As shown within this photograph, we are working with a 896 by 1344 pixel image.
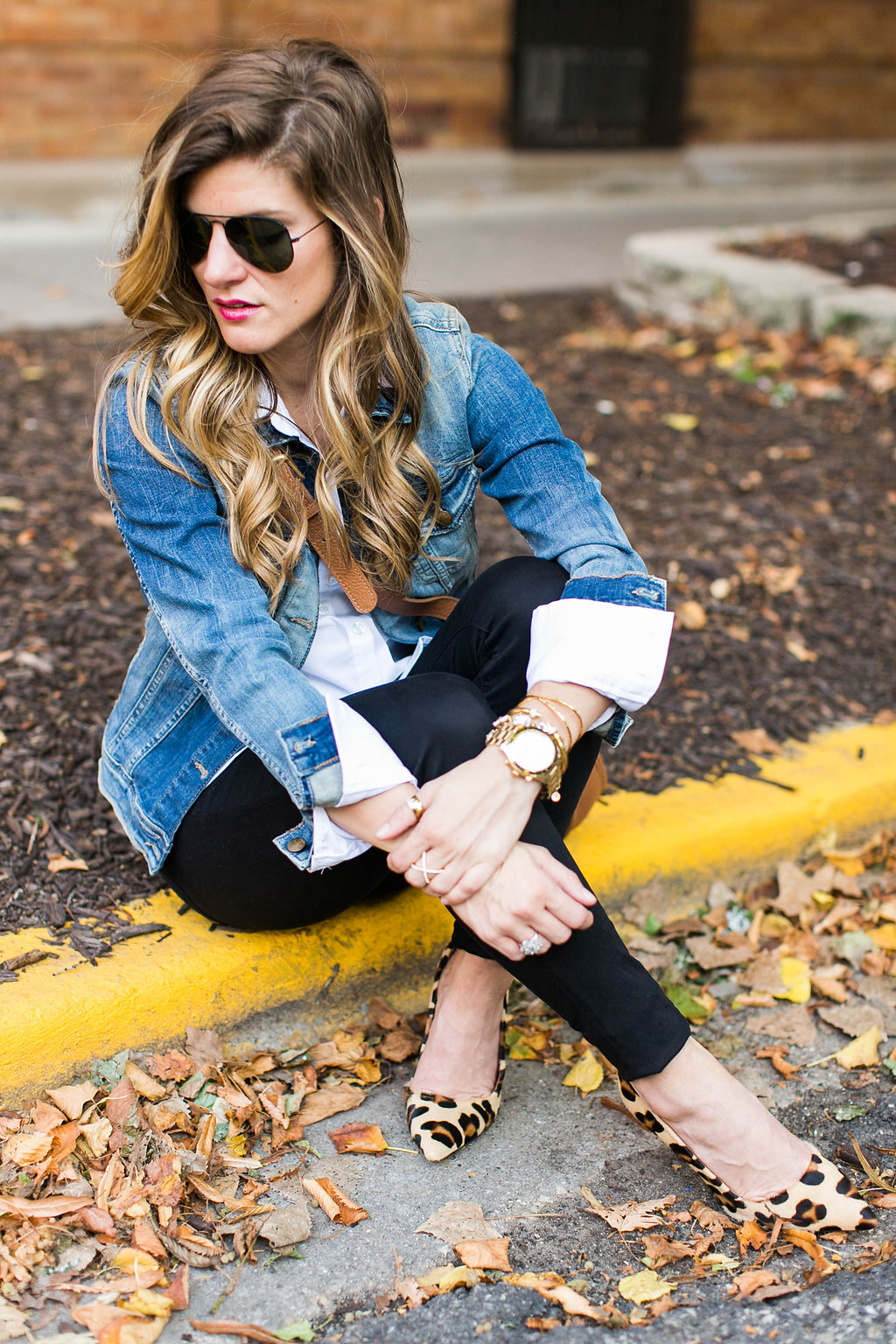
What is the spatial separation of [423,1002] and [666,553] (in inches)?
74.7

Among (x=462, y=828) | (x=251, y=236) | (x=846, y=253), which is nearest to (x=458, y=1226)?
(x=462, y=828)

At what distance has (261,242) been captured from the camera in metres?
2.05

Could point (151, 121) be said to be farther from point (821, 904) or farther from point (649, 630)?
point (821, 904)

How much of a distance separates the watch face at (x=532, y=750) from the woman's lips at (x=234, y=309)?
32.8 inches

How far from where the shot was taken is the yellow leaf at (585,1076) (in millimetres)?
2402

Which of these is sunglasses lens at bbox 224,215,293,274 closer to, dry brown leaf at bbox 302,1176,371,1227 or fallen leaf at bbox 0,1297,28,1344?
dry brown leaf at bbox 302,1176,371,1227

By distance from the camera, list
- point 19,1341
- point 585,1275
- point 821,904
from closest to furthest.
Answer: point 19,1341 → point 585,1275 → point 821,904

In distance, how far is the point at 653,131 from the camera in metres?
11.4

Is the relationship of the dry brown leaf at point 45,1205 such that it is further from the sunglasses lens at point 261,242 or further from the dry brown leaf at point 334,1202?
the sunglasses lens at point 261,242

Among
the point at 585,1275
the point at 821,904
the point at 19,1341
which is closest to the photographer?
the point at 19,1341

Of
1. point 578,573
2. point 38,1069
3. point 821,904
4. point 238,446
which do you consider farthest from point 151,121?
point 821,904

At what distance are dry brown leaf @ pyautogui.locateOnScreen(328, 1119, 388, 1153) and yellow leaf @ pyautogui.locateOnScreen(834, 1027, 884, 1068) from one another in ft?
2.99

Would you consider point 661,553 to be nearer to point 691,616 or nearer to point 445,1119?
point 691,616

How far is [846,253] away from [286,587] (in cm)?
551
